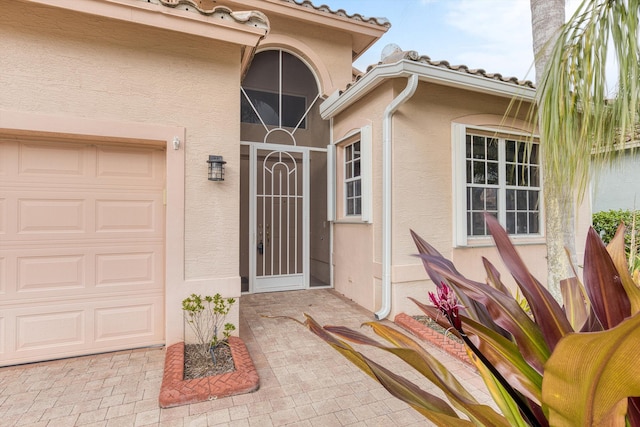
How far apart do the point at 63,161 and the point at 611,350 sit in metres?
5.40

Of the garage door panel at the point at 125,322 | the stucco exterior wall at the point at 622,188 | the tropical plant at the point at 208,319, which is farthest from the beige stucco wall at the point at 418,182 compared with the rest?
the stucco exterior wall at the point at 622,188

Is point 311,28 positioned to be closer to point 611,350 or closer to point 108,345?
point 108,345

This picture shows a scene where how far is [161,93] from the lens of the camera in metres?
4.34

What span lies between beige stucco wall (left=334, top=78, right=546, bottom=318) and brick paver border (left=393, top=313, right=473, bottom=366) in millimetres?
286

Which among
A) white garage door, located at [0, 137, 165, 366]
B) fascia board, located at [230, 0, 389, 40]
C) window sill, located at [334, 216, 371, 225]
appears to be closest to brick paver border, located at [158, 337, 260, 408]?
white garage door, located at [0, 137, 165, 366]

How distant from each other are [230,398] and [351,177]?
16.1 feet

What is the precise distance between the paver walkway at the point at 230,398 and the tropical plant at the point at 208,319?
1.50 ft

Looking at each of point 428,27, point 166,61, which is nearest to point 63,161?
point 166,61

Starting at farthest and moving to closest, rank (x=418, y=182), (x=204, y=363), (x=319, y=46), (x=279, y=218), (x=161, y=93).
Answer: (x=319, y=46), (x=279, y=218), (x=418, y=182), (x=161, y=93), (x=204, y=363)

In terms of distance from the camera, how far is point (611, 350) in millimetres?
689

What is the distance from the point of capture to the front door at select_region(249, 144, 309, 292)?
23.4 feet

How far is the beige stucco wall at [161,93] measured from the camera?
3.84m

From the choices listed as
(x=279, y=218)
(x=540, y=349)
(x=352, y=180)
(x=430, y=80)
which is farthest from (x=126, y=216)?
(x=430, y=80)

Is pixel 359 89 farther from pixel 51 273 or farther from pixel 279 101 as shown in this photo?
pixel 51 273
